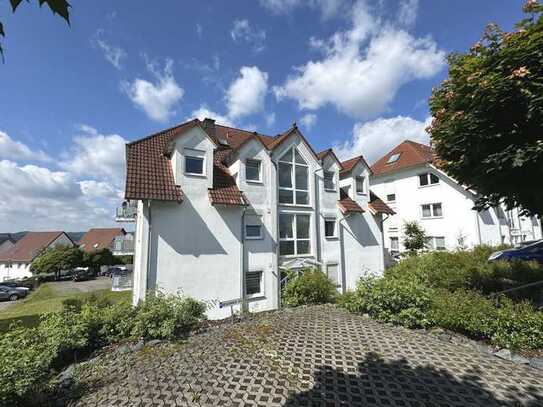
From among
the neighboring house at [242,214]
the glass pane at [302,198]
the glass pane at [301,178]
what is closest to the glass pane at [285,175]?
the neighboring house at [242,214]

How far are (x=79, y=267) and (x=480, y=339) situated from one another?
188 feet

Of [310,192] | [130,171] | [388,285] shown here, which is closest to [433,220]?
[310,192]

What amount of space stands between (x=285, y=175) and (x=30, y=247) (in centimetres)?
6777

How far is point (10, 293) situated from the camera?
106 feet

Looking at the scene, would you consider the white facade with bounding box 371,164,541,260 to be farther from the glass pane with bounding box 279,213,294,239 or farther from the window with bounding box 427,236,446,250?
the glass pane with bounding box 279,213,294,239

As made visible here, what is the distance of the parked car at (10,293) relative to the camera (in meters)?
32.1

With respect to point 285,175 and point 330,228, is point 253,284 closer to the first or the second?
point 330,228

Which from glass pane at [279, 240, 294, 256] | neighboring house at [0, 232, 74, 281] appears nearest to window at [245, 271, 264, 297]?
glass pane at [279, 240, 294, 256]

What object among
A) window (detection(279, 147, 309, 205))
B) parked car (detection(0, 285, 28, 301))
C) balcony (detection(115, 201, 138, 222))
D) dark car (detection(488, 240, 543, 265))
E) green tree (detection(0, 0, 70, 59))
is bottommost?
parked car (detection(0, 285, 28, 301))

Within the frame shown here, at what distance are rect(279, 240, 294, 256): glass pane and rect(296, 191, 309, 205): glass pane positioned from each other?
2.68 meters

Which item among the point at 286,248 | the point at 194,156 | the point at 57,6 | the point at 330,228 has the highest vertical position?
the point at 194,156

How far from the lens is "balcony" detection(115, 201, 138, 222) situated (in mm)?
16234

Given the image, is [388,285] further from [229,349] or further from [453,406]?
[229,349]

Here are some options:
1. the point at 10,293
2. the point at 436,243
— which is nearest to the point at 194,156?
the point at 436,243
